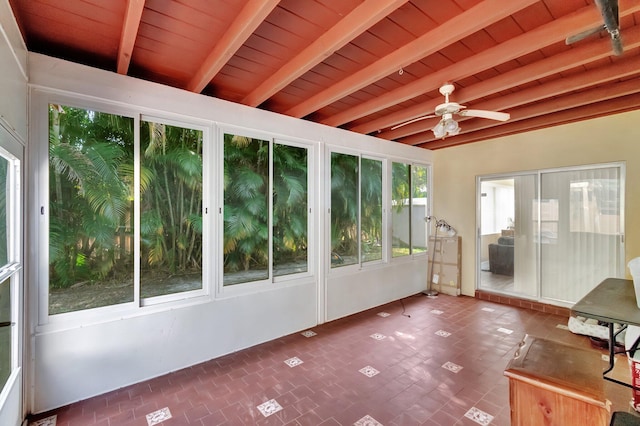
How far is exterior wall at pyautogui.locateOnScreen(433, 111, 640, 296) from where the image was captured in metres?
3.49

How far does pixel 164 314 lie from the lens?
2582 millimetres

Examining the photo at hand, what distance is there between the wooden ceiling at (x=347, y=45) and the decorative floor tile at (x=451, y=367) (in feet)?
8.57

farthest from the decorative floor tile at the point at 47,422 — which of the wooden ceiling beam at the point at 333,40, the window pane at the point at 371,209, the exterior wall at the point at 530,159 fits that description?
the exterior wall at the point at 530,159

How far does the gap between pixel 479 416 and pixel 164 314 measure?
2666mm

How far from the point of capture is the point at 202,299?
9.21ft

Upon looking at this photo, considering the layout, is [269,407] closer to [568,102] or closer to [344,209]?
[344,209]

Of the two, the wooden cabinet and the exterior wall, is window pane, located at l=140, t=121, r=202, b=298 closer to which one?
the wooden cabinet

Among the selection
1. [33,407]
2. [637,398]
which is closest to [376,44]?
[637,398]

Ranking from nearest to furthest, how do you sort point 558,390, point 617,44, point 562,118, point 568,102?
point 558,390 < point 617,44 < point 568,102 < point 562,118

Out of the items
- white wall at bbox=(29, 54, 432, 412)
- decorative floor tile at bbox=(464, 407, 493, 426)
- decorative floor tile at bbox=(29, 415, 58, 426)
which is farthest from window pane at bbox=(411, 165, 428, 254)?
decorative floor tile at bbox=(29, 415, 58, 426)

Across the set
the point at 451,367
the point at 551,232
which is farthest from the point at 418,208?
the point at 451,367

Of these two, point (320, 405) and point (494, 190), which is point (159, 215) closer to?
point (320, 405)

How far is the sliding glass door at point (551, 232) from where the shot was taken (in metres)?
3.70

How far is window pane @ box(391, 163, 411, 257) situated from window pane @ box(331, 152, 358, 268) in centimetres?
87
